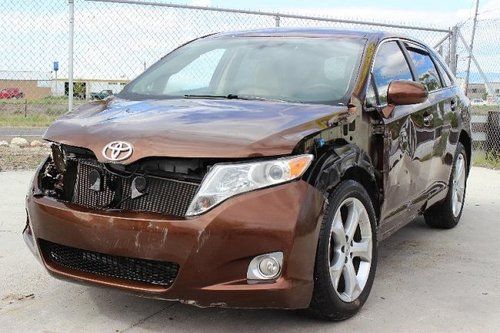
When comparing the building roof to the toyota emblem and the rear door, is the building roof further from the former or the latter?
the toyota emblem

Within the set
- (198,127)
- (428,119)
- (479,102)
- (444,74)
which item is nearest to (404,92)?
(428,119)

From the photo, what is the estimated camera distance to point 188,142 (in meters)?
2.81

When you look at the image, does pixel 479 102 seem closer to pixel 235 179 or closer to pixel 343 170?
pixel 343 170

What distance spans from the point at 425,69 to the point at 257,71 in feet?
5.42

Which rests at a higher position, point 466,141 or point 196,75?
point 196,75

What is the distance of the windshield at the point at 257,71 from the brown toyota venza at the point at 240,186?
0.01 m

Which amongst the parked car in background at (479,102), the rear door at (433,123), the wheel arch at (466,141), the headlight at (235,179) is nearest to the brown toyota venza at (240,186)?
the headlight at (235,179)

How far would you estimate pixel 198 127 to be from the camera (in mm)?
2943

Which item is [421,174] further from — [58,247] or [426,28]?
[426,28]

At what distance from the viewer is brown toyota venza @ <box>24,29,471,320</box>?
108 inches

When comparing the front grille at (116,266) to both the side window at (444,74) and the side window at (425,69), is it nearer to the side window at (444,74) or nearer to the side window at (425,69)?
the side window at (425,69)

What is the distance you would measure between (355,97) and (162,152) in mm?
1321

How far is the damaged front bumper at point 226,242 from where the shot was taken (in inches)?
106

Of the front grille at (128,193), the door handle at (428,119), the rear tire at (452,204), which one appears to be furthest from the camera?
the rear tire at (452,204)
